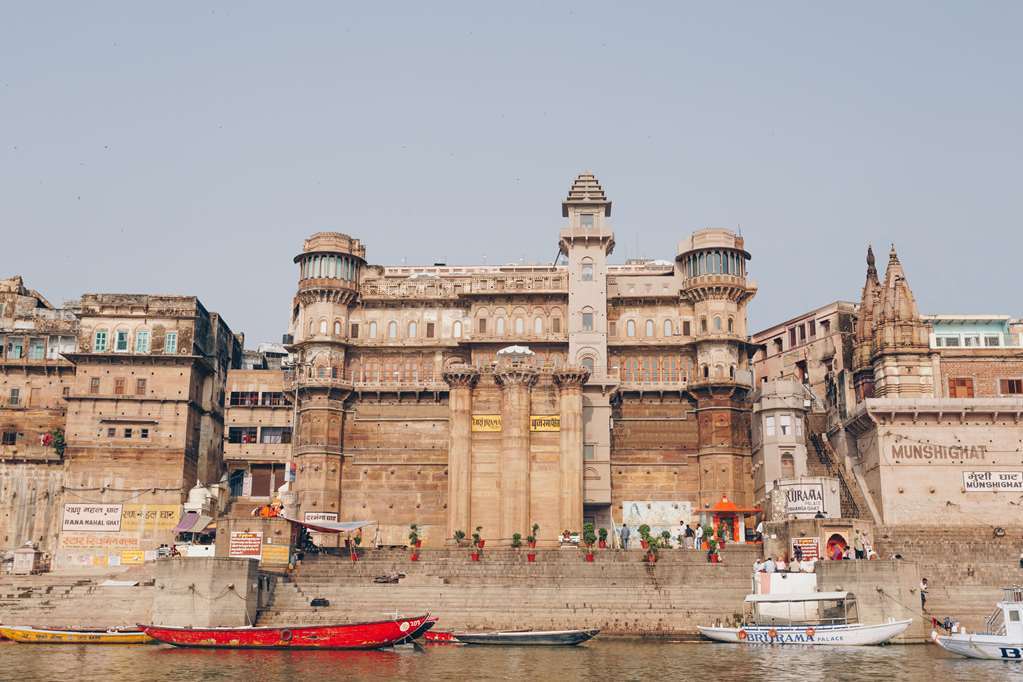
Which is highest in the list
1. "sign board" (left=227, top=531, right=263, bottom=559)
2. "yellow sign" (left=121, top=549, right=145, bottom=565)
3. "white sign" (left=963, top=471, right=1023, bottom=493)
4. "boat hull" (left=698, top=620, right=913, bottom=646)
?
"white sign" (left=963, top=471, right=1023, bottom=493)

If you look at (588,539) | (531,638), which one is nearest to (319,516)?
(588,539)

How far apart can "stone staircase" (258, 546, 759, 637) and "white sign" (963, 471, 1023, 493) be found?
58.3 feet

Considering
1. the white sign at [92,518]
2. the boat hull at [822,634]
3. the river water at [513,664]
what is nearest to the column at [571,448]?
the river water at [513,664]

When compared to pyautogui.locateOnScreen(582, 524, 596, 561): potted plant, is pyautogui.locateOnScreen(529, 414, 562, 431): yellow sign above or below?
above

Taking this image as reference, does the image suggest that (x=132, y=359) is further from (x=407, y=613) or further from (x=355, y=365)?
(x=407, y=613)

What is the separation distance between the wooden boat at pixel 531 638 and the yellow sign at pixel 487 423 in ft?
73.1

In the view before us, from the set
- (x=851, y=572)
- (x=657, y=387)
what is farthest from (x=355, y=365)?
(x=851, y=572)

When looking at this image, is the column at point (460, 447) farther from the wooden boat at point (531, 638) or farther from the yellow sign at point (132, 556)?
the yellow sign at point (132, 556)

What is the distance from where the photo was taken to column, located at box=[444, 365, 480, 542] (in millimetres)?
69688

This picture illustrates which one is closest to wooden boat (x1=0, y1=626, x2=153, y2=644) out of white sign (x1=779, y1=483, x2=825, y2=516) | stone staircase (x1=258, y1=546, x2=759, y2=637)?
stone staircase (x1=258, y1=546, x2=759, y2=637)

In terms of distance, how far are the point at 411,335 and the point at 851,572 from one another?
128ft

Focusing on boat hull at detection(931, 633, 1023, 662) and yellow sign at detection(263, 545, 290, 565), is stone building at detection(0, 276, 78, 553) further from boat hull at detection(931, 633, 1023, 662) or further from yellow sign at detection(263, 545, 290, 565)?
boat hull at detection(931, 633, 1023, 662)

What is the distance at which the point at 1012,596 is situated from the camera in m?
47.2

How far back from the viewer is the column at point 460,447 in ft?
229
